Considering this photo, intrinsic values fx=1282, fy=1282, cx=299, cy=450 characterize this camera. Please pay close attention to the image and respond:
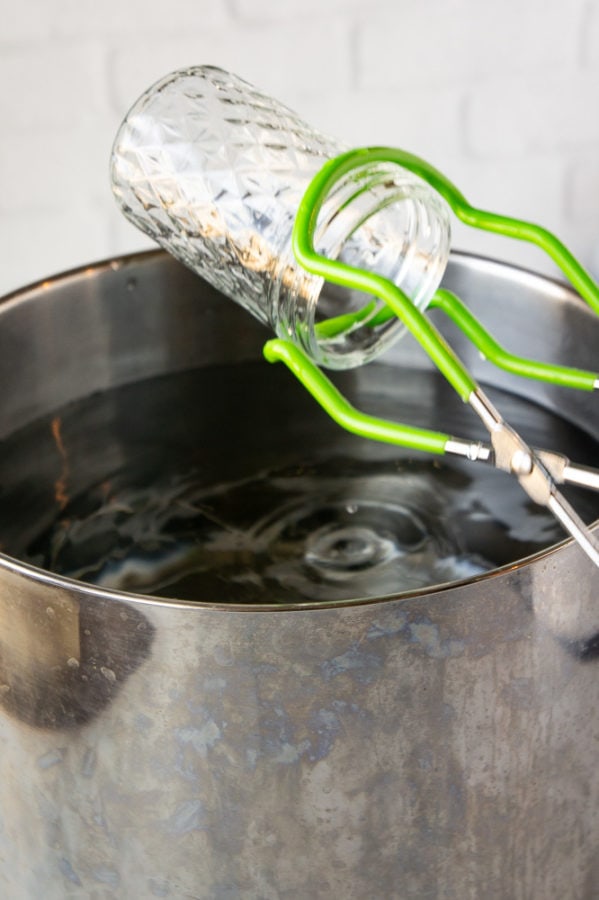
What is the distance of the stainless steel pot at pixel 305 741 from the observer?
39 cm

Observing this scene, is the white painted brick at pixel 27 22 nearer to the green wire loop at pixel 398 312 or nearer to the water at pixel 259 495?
the water at pixel 259 495

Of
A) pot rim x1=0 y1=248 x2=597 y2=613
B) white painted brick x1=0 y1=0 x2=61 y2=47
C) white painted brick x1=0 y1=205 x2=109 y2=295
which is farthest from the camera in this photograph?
white painted brick x1=0 y1=205 x2=109 y2=295

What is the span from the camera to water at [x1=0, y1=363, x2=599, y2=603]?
0.55 metres

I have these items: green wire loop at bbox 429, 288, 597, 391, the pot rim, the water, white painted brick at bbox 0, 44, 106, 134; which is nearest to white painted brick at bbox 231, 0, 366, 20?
white painted brick at bbox 0, 44, 106, 134

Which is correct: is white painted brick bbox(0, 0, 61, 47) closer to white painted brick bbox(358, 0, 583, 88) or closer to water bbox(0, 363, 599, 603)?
white painted brick bbox(358, 0, 583, 88)

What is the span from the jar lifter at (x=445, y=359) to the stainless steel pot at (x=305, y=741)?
0.10ft

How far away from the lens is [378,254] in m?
0.56

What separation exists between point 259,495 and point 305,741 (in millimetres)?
215

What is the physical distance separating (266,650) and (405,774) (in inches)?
2.6

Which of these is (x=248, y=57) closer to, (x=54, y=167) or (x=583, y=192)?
(x=54, y=167)

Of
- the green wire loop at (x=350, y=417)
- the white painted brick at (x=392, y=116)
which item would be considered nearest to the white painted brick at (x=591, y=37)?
the white painted brick at (x=392, y=116)

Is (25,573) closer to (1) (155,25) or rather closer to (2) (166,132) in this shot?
(2) (166,132)

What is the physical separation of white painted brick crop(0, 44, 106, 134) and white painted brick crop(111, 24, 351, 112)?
0.07 ft

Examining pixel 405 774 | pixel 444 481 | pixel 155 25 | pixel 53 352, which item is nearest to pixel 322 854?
pixel 405 774
